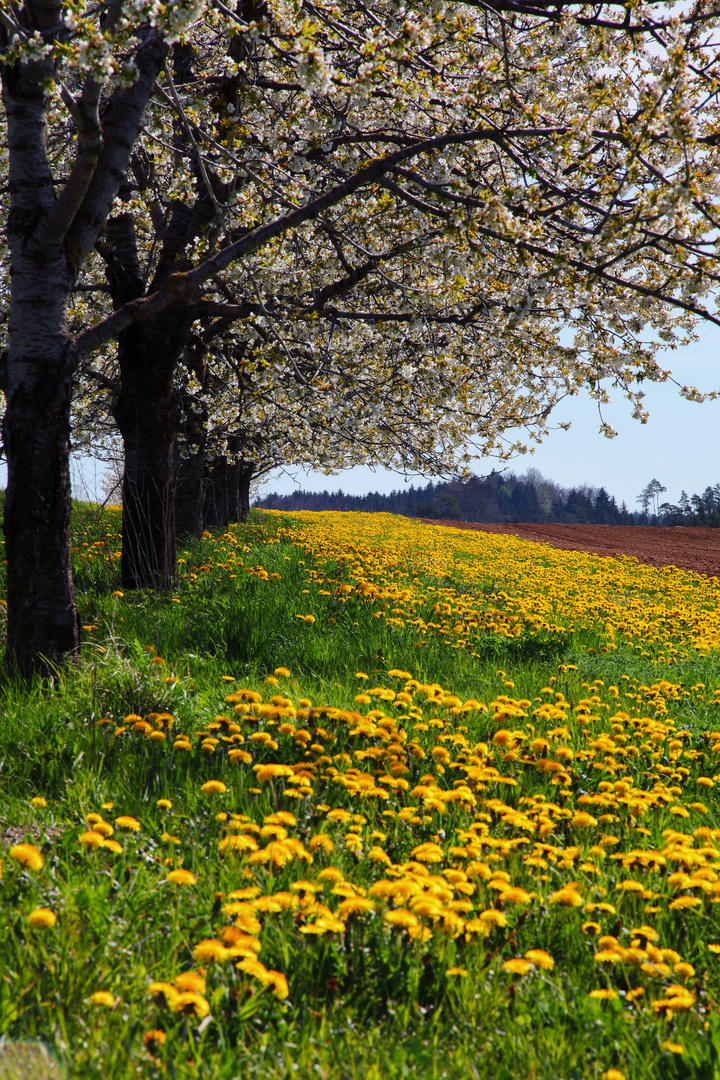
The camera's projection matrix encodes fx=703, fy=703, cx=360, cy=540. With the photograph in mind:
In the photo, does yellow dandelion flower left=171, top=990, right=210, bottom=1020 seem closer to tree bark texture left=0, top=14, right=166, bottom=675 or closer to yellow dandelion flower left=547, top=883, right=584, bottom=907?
yellow dandelion flower left=547, top=883, right=584, bottom=907

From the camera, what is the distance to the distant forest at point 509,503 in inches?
4008

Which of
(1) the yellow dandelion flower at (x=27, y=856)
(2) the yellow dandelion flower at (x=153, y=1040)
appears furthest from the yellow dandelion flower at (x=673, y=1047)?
(1) the yellow dandelion flower at (x=27, y=856)

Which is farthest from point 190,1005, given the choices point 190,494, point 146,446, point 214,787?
point 190,494

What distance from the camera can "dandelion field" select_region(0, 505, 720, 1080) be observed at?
81.9 inches

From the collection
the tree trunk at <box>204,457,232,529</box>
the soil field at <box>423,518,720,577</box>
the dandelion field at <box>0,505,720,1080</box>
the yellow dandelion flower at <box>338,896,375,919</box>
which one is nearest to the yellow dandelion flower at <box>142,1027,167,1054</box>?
the dandelion field at <box>0,505,720,1080</box>

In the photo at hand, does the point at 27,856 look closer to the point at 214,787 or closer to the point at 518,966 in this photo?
the point at 214,787

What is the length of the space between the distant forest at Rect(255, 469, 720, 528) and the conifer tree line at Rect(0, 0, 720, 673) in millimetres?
75243

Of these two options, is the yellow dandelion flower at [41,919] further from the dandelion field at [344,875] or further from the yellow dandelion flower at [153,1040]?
the yellow dandelion flower at [153,1040]

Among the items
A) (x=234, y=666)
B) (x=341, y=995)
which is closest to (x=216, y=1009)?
(x=341, y=995)

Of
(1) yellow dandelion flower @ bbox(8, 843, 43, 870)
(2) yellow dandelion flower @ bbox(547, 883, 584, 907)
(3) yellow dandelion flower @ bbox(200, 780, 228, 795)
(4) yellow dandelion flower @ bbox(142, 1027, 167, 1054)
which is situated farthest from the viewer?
(3) yellow dandelion flower @ bbox(200, 780, 228, 795)

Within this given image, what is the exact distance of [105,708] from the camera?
4.37 m

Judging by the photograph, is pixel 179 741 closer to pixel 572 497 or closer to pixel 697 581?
pixel 697 581

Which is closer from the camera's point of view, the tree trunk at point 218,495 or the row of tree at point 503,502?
the tree trunk at point 218,495

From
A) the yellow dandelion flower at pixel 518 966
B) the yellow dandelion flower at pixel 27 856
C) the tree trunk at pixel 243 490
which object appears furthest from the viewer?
the tree trunk at pixel 243 490
